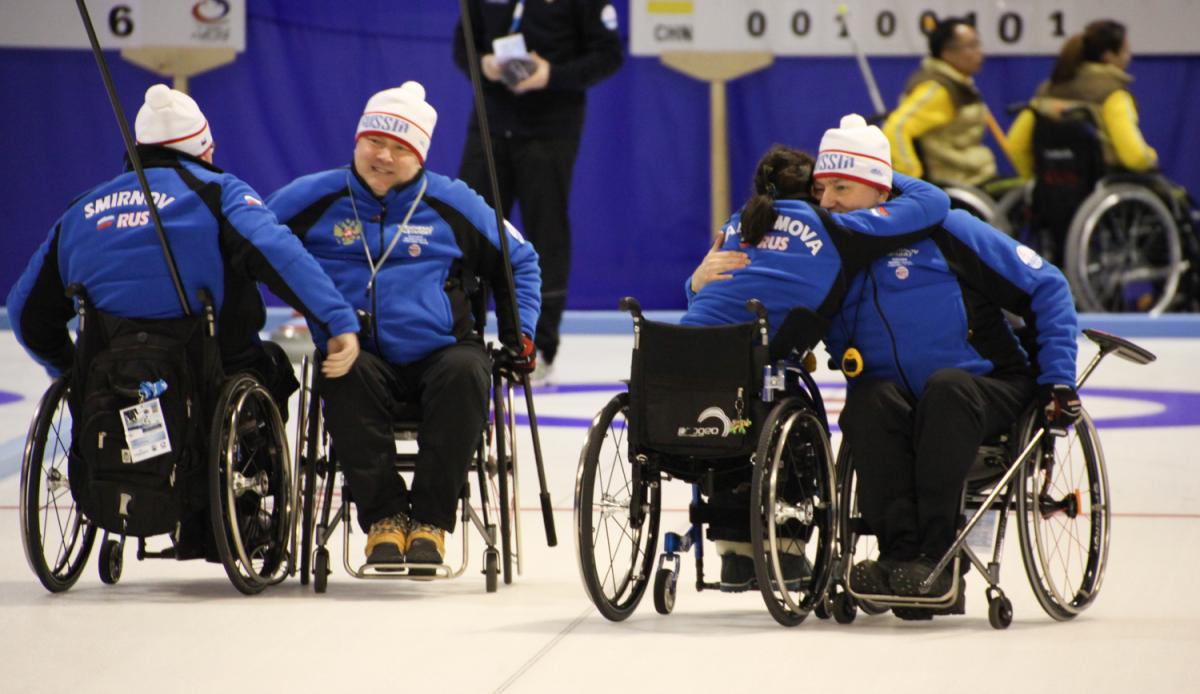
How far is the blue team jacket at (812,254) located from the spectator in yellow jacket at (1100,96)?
4960 mm

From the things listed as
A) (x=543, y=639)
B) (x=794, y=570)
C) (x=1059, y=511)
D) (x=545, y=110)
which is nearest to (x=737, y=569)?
(x=794, y=570)

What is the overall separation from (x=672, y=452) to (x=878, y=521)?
361 millimetres

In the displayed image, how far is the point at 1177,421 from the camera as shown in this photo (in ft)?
19.2

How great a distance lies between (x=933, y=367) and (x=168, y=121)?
1443mm

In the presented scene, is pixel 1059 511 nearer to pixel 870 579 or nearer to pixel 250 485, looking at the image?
pixel 870 579

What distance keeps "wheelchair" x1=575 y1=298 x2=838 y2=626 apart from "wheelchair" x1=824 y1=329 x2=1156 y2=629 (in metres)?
0.06

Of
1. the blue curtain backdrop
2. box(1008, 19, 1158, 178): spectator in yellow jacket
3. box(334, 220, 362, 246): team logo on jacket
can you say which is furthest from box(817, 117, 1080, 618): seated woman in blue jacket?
the blue curtain backdrop

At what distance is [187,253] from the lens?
340 centimetres

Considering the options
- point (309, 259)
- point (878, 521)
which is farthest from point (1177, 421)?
point (309, 259)

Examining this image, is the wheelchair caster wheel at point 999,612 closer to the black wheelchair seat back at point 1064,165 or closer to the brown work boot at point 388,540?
the brown work boot at point 388,540

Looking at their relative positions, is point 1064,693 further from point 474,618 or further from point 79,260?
point 79,260

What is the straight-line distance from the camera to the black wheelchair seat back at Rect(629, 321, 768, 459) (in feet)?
10.2

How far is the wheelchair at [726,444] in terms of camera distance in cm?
306

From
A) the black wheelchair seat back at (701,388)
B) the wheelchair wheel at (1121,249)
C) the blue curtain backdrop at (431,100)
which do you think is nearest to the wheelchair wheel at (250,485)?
the black wheelchair seat back at (701,388)
